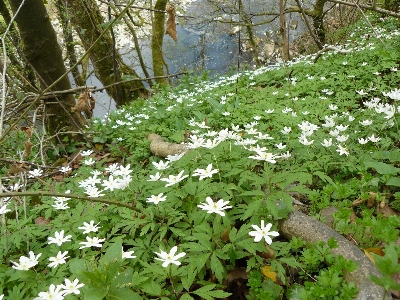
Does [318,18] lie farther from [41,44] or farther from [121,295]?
[121,295]

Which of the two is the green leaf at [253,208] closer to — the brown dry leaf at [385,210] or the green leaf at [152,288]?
the green leaf at [152,288]

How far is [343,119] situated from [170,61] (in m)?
14.0

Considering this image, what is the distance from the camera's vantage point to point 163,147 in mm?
3834

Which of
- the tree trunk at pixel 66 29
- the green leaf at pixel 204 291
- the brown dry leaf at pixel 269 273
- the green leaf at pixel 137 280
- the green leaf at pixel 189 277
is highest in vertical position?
the tree trunk at pixel 66 29

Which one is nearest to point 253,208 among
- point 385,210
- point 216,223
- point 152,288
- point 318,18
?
point 216,223

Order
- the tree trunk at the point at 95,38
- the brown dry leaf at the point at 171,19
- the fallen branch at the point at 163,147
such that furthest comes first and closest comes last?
the tree trunk at the point at 95,38
the fallen branch at the point at 163,147
the brown dry leaf at the point at 171,19

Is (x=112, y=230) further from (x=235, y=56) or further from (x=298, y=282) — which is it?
(x=235, y=56)

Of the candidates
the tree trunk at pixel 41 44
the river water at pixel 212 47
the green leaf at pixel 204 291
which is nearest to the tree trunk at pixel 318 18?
the river water at pixel 212 47

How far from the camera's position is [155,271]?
5.30 ft

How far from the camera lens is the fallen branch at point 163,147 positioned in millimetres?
3545

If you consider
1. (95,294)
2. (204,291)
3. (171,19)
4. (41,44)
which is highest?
(41,44)

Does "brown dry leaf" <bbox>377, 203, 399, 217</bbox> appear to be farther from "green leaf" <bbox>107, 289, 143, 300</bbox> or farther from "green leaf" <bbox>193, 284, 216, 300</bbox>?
"green leaf" <bbox>107, 289, 143, 300</bbox>

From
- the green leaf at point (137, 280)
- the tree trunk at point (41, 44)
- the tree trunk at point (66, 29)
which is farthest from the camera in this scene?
the tree trunk at point (66, 29)

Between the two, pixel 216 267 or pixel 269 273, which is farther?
pixel 269 273
